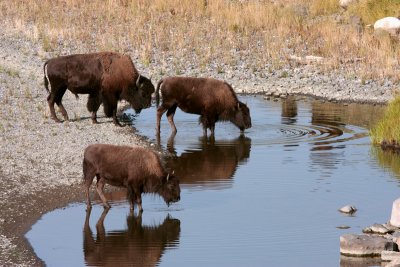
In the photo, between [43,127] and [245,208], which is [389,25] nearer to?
[43,127]

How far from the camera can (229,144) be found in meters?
20.5

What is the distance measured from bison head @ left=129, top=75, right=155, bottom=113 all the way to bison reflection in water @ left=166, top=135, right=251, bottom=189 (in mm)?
1182

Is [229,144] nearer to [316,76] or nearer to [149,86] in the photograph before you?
Result: [149,86]

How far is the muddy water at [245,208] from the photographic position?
12.4 m

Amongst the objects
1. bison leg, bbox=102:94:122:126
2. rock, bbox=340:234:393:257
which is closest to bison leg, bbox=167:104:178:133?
bison leg, bbox=102:94:122:126

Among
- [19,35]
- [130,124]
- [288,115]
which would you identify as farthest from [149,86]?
[19,35]

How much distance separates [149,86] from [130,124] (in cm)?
119

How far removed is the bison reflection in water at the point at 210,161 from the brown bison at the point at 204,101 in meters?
0.47

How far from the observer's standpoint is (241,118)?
69.9 feet

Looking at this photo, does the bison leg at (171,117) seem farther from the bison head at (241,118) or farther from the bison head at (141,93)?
the bison head at (241,118)

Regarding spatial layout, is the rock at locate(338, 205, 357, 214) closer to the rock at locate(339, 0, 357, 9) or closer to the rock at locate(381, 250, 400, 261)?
the rock at locate(381, 250, 400, 261)

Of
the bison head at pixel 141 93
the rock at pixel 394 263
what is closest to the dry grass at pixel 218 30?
the bison head at pixel 141 93

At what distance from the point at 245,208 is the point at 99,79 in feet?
25.4

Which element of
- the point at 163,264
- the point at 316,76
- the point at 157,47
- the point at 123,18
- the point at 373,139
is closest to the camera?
the point at 163,264
